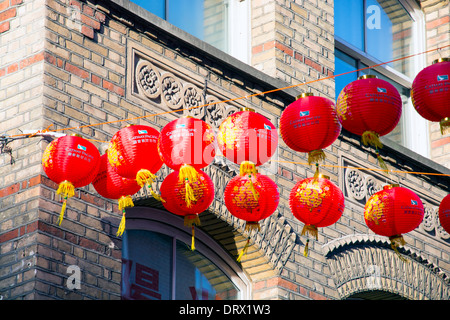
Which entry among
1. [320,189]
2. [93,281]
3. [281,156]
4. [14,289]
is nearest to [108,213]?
[93,281]

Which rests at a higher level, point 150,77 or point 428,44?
point 428,44

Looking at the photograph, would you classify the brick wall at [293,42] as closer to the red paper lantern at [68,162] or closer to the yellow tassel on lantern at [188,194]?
the yellow tassel on lantern at [188,194]

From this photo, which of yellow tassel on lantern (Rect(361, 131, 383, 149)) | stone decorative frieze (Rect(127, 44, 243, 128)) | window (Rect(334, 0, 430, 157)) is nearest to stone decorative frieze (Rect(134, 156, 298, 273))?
stone decorative frieze (Rect(127, 44, 243, 128))

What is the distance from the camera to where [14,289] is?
23.4ft

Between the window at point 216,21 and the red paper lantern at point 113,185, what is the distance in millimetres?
2891

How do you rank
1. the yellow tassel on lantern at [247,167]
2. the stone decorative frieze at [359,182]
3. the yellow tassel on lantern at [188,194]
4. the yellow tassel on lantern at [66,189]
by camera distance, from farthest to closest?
the stone decorative frieze at [359,182] → the yellow tassel on lantern at [247,167] → the yellow tassel on lantern at [188,194] → the yellow tassel on lantern at [66,189]

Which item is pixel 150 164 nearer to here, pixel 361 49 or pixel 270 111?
pixel 270 111

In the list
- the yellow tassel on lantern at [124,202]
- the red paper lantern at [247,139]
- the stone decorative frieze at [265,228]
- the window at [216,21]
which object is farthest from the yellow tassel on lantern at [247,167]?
the window at [216,21]

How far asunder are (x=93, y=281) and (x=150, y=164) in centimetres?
126

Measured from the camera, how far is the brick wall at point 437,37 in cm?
1260

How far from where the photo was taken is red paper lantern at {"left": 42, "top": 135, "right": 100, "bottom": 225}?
22.4 ft

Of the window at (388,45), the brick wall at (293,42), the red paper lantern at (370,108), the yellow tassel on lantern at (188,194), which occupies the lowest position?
the yellow tassel on lantern at (188,194)

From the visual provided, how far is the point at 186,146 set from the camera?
22.2ft

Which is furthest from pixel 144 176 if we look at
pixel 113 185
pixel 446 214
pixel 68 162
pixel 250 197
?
pixel 446 214
